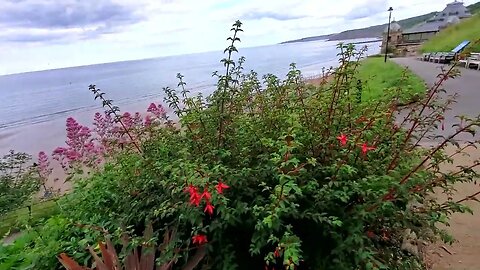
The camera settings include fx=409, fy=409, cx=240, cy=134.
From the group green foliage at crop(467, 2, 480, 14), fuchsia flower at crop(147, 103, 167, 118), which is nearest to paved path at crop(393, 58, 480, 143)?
fuchsia flower at crop(147, 103, 167, 118)

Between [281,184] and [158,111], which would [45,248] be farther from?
[281,184]

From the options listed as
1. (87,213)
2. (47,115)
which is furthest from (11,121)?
(87,213)

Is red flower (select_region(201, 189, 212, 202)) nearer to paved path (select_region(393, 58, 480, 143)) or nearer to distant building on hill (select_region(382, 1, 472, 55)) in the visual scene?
paved path (select_region(393, 58, 480, 143))

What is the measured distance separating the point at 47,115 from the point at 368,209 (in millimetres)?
30795

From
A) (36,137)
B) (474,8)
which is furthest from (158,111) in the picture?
(474,8)

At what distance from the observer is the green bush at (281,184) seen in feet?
6.26

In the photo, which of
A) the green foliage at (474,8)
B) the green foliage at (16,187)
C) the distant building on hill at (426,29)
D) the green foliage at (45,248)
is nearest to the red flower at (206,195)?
the green foliage at (45,248)

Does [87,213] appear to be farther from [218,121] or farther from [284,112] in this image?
[284,112]

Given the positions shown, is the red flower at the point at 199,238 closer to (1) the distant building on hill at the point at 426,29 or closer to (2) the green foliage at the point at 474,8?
(1) the distant building on hill at the point at 426,29

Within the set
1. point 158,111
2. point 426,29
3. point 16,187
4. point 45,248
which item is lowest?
point 426,29

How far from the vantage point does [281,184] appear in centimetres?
177

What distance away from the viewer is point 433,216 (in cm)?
209

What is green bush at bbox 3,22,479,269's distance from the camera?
1.91m

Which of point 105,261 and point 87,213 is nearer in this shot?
point 105,261
